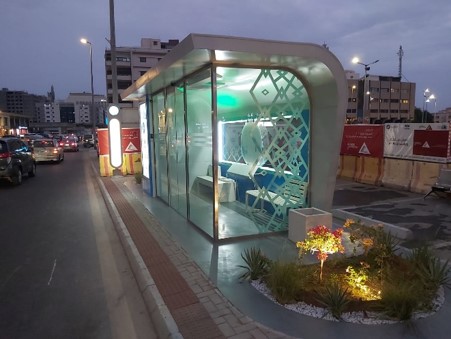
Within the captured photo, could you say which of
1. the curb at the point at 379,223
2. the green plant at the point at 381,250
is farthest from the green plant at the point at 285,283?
the curb at the point at 379,223

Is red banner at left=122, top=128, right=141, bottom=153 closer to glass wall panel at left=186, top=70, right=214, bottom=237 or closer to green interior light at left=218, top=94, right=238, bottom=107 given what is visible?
green interior light at left=218, top=94, right=238, bottom=107

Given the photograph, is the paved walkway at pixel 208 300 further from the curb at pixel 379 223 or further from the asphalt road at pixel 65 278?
the curb at pixel 379 223

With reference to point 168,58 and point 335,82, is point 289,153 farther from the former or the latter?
point 168,58

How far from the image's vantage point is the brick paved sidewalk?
3547 mm

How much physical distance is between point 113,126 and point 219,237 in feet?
30.9

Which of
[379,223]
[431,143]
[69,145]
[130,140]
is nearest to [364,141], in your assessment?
[431,143]

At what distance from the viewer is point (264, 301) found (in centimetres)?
416

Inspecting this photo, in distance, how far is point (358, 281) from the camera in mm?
4277

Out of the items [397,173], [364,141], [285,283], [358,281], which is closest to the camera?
[285,283]

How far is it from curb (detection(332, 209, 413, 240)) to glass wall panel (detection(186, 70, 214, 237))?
2999 mm

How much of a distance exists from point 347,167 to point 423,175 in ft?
11.3

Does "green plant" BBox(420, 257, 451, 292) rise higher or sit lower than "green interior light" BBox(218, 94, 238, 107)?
lower

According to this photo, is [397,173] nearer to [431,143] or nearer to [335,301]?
[431,143]

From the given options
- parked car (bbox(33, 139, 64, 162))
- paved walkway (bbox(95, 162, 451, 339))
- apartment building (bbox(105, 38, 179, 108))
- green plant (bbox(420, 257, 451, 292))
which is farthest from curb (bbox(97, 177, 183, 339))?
apartment building (bbox(105, 38, 179, 108))
